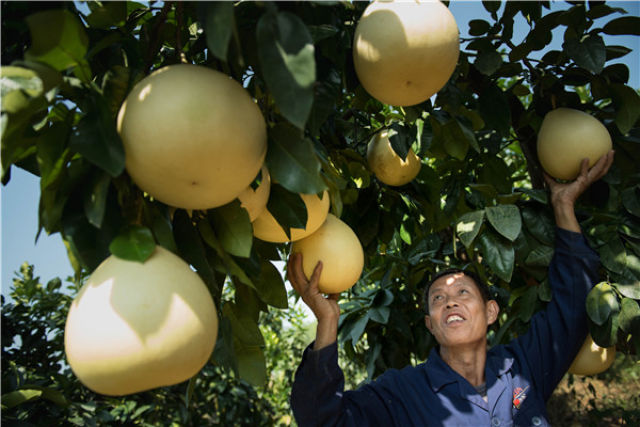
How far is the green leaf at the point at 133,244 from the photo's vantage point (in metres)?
0.87

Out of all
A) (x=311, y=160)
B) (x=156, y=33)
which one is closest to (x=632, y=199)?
(x=311, y=160)

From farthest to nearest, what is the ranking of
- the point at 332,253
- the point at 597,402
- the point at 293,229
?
the point at 597,402 < the point at 332,253 < the point at 293,229

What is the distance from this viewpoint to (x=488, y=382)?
1948mm

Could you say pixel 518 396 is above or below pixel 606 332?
below

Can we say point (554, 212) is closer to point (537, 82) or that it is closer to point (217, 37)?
point (537, 82)

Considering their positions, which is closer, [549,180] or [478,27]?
[478,27]

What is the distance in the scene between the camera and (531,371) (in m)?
2.00

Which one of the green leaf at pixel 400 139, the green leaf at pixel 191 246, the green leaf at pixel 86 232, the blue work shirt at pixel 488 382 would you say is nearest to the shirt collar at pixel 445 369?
the blue work shirt at pixel 488 382

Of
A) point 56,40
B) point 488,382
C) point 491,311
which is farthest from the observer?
point 491,311

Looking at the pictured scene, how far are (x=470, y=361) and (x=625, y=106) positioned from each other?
39.5 inches

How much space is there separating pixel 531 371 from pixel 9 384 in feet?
6.99

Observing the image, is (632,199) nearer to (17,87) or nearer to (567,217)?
(567,217)

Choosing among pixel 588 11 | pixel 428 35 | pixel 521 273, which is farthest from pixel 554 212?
pixel 428 35

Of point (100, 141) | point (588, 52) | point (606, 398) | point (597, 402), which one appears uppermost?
point (100, 141)
